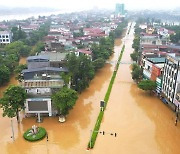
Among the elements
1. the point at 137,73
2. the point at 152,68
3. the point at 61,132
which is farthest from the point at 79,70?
the point at 61,132

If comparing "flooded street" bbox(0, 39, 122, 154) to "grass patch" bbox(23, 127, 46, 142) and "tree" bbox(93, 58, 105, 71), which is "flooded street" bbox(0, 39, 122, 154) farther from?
"tree" bbox(93, 58, 105, 71)

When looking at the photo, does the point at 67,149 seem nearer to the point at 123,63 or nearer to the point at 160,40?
the point at 123,63

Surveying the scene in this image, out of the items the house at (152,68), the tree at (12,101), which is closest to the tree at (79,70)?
the house at (152,68)

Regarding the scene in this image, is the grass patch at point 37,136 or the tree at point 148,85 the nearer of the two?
the grass patch at point 37,136

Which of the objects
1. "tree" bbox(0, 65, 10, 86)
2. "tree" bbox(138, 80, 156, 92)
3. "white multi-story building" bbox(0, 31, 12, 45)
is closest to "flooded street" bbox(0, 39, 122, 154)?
"tree" bbox(138, 80, 156, 92)

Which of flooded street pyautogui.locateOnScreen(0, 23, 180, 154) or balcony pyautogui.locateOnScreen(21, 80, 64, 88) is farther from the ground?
balcony pyautogui.locateOnScreen(21, 80, 64, 88)

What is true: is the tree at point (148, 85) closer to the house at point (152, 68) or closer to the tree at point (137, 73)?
the house at point (152, 68)

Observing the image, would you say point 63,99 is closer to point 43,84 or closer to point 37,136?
point 43,84
